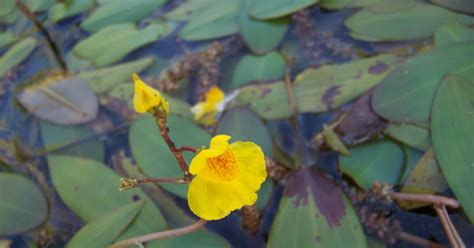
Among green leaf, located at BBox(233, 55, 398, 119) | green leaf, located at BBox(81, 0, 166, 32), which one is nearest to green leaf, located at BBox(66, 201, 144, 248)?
green leaf, located at BBox(233, 55, 398, 119)

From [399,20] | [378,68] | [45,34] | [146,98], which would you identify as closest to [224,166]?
[146,98]

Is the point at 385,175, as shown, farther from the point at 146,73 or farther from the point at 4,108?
the point at 4,108

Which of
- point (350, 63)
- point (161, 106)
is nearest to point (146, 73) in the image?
point (350, 63)

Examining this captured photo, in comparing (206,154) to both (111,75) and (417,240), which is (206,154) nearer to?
(417,240)

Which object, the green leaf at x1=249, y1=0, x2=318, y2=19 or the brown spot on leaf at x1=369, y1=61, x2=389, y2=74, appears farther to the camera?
the green leaf at x1=249, y1=0, x2=318, y2=19

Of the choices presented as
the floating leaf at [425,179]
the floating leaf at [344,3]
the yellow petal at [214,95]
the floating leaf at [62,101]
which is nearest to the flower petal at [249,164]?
the floating leaf at [425,179]

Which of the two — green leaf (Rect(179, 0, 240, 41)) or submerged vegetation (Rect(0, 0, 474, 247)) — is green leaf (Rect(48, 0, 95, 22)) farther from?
green leaf (Rect(179, 0, 240, 41))

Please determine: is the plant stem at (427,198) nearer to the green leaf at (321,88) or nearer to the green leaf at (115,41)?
the green leaf at (321,88)
